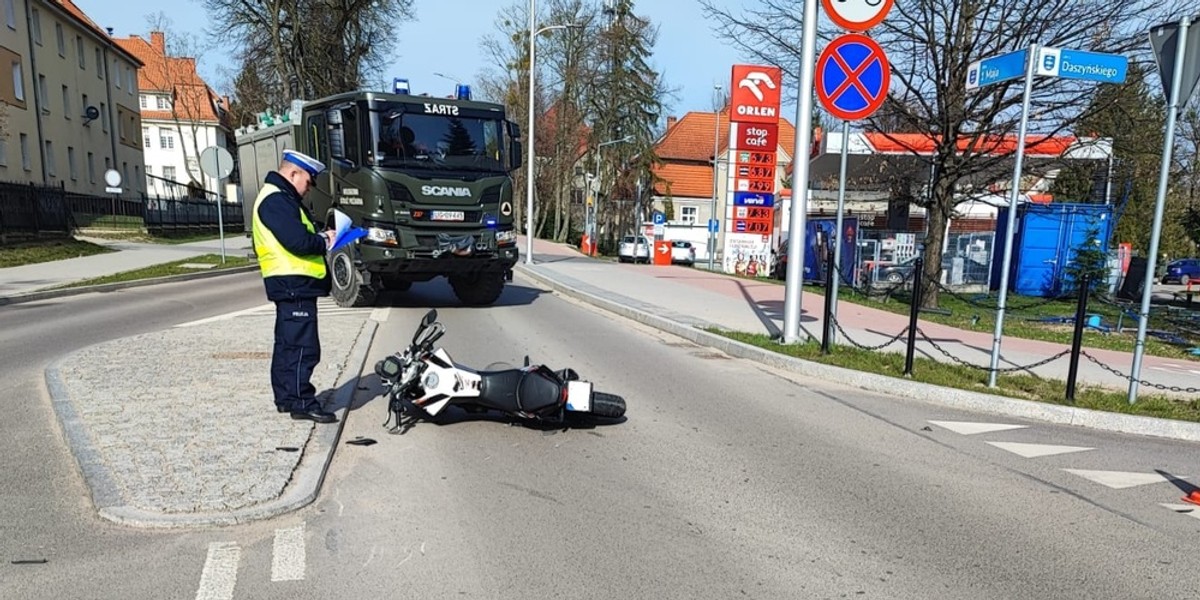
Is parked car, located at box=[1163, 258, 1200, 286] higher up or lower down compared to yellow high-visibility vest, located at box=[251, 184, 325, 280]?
lower down

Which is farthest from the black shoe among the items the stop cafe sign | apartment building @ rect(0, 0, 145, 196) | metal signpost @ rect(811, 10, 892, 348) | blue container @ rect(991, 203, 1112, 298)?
apartment building @ rect(0, 0, 145, 196)

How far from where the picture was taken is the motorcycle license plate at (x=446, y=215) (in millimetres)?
11078

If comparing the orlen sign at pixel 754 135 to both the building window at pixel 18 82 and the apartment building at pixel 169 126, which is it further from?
the apartment building at pixel 169 126

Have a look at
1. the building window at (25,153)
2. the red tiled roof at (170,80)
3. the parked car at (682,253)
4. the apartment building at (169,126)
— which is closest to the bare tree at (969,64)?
the parked car at (682,253)

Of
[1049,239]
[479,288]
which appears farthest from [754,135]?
[479,288]

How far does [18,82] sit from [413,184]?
110ft

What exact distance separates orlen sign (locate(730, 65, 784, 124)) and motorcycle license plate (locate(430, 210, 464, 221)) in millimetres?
16576

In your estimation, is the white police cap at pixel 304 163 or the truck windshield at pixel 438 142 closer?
the white police cap at pixel 304 163

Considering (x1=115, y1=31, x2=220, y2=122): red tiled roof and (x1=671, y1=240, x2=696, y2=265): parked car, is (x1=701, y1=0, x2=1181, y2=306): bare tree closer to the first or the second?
(x1=671, y1=240, x2=696, y2=265): parked car

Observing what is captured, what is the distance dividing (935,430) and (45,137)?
4250 centimetres

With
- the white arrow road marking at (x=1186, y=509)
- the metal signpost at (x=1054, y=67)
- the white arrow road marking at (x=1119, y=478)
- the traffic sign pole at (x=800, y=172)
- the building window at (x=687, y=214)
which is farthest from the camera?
the building window at (x=687, y=214)

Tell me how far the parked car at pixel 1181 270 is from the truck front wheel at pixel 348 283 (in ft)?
128

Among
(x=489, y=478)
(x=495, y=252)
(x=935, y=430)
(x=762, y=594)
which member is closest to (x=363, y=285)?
(x=495, y=252)

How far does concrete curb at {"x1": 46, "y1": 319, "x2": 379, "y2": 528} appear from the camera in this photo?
3.83 m
